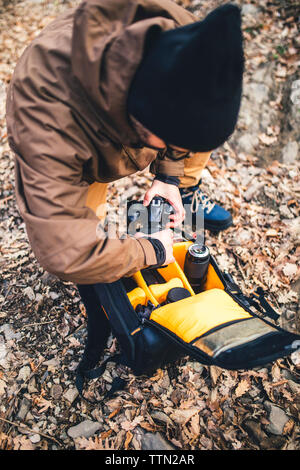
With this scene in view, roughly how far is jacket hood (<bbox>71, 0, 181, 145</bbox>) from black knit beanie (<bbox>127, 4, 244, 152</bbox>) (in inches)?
2.4

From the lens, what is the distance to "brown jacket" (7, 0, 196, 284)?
5.23ft

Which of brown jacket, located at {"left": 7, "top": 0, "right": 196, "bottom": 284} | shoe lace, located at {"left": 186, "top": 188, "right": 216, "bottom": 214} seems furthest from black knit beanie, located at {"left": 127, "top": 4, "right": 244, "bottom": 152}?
shoe lace, located at {"left": 186, "top": 188, "right": 216, "bottom": 214}

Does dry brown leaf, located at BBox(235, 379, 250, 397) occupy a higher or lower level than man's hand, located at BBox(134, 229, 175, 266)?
lower

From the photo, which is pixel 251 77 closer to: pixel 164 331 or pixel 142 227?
pixel 142 227

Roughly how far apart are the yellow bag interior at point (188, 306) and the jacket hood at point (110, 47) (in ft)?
4.57

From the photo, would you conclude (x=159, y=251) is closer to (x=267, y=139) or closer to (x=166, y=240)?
(x=166, y=240)

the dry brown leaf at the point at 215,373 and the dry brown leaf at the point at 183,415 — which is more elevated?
the dry brown leaf at the point at 215,373

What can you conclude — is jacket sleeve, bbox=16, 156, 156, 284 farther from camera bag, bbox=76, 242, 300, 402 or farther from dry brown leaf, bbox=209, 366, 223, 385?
dry brown leaf, bbox=209, 366, 223, 385

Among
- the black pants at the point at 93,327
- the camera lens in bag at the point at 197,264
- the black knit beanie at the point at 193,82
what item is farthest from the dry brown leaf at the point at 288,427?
the black knit beanie at the point at 193,82

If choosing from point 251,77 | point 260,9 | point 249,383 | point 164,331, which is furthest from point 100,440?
point 260,9

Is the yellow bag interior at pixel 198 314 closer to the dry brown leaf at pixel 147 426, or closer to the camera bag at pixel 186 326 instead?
the camera bag at pixel 186 326

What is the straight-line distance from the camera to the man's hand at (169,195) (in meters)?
2.89

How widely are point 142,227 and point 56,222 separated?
1.10 m

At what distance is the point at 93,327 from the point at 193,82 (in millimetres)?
2213
